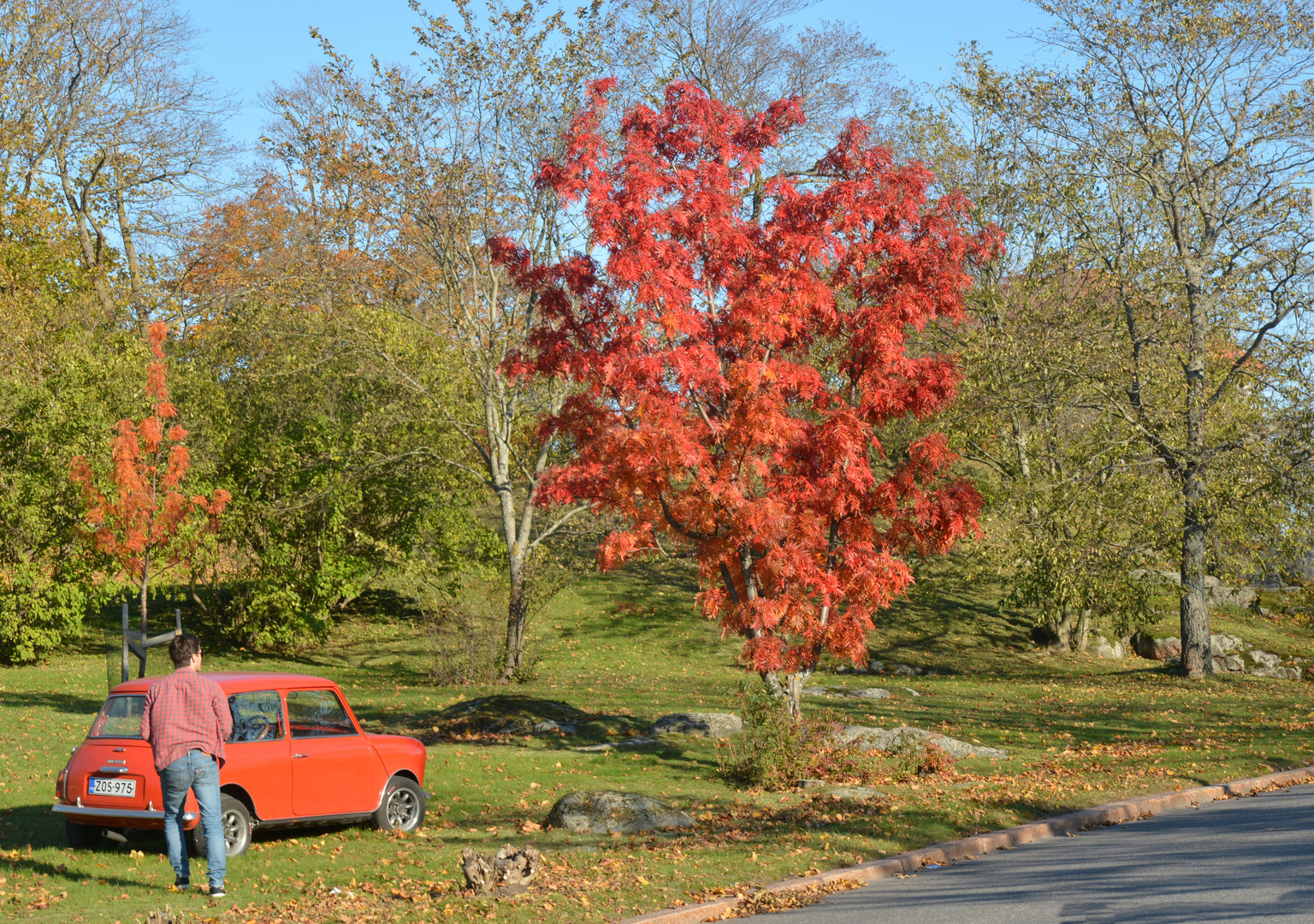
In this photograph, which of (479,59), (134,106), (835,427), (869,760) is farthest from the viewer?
(134,106)

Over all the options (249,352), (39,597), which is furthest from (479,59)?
(39,597)

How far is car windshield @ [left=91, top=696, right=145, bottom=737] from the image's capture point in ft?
30.8

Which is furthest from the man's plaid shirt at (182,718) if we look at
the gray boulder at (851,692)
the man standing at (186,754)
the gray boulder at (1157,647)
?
the gray boulder at (1157,647)

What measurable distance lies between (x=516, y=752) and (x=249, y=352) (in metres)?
18.2

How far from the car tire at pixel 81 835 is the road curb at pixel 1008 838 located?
513 centimetres

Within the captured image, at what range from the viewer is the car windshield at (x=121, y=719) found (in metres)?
9.40

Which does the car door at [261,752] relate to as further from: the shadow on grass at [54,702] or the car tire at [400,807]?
the shadow on grass at [54,702]

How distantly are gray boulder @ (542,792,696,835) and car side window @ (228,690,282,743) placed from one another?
287 centimetres

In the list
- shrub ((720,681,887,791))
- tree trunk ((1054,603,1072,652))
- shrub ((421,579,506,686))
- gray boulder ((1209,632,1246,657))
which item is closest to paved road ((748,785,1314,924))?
shrub ((720,681,887,791))

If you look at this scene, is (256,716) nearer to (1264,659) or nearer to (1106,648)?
(1106,648)

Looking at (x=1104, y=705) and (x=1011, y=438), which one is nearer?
(x=1104, y=705)

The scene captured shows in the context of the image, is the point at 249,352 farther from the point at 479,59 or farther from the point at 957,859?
the point at 957,859

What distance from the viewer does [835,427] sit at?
41.8ft

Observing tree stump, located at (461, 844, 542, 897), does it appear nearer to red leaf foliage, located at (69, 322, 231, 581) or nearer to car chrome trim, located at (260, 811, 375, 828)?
car chrome trim, located at (260, 811, 375, 828)
